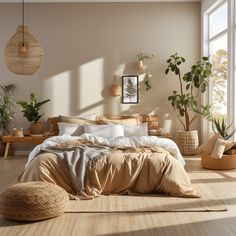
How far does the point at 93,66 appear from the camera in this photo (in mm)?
8273

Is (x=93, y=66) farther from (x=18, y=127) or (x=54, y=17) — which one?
(x=18, y=127)

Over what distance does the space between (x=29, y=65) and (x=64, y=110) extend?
2737mm

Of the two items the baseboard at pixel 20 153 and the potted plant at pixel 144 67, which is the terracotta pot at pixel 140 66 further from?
the baseboard at pixel 20 153

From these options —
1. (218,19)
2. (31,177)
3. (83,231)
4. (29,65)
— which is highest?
(218,19)

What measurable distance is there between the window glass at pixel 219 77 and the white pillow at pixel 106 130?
212 centimetres

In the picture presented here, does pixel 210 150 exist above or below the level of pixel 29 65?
below

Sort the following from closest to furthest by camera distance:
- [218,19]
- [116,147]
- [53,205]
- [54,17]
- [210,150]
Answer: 1. [53,205]
2. [116,147]
3. [210,150]
4. [218,19]
5. [54,17]

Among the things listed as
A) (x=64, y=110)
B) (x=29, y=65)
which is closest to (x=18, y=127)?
(x=64, y=110)

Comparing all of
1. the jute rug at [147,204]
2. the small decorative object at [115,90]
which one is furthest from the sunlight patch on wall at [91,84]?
the jute rug at [147,204]

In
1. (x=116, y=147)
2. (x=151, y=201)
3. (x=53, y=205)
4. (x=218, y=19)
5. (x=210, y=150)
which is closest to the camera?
(x=53, y=205)

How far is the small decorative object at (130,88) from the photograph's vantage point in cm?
830

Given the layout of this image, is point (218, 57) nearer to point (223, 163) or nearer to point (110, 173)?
point (223, 163)

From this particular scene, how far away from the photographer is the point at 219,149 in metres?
6.30

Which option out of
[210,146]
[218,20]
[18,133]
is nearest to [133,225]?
[210,146]
